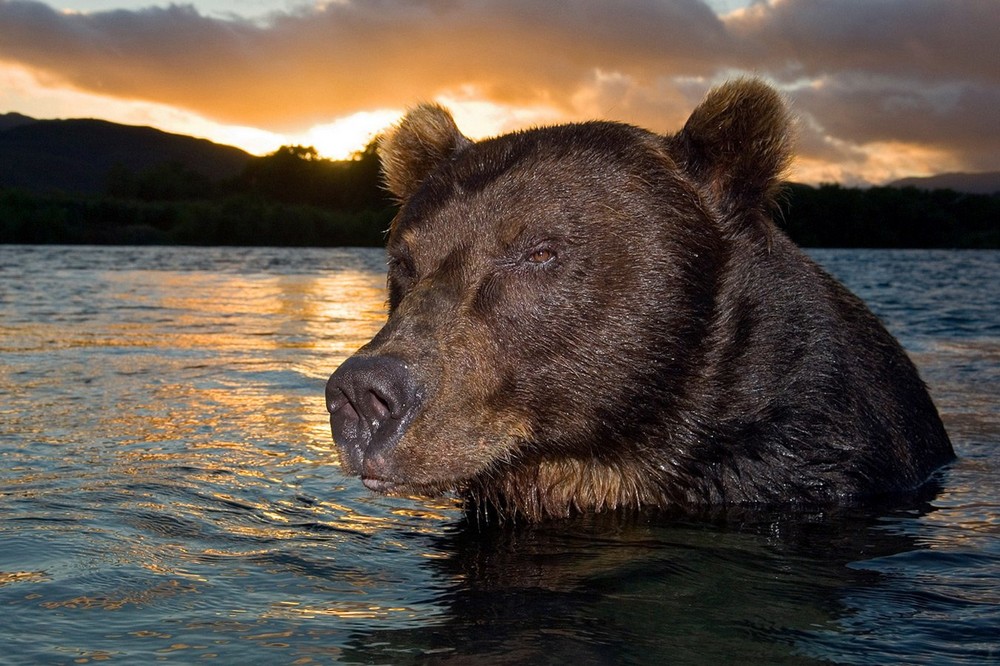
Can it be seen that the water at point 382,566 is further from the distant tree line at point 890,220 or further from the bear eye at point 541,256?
the distant tree line at point 890,220

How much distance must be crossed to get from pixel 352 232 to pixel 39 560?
74327 mm

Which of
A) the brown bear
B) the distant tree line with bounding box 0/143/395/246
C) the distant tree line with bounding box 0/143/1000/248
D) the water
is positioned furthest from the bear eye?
the distant tree line with bounding box 0/143/1000/248

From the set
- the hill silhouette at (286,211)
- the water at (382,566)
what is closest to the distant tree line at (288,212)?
the hill silhouette at (286,211)

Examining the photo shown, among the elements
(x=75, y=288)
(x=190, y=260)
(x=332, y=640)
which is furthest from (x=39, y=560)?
(x=190, y=260)

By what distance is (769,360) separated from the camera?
17.1ft

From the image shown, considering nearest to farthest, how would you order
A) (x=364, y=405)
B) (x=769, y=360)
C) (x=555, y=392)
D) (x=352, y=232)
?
(x=364, y=405) < (x=555, y=392) < (x=769, y=360) < (x=352, y=232)

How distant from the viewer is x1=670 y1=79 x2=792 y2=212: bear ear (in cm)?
518

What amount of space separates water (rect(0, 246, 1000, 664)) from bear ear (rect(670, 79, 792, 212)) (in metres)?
1.48

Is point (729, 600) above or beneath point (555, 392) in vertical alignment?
beneath

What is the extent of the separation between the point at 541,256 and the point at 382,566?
4.66 ft

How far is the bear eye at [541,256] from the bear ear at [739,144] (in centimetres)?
89

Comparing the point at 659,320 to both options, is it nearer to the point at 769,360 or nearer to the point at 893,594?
the point at 769,360

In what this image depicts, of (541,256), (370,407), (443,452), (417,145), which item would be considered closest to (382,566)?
(443,452)

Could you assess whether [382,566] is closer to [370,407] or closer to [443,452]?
[443,452]
